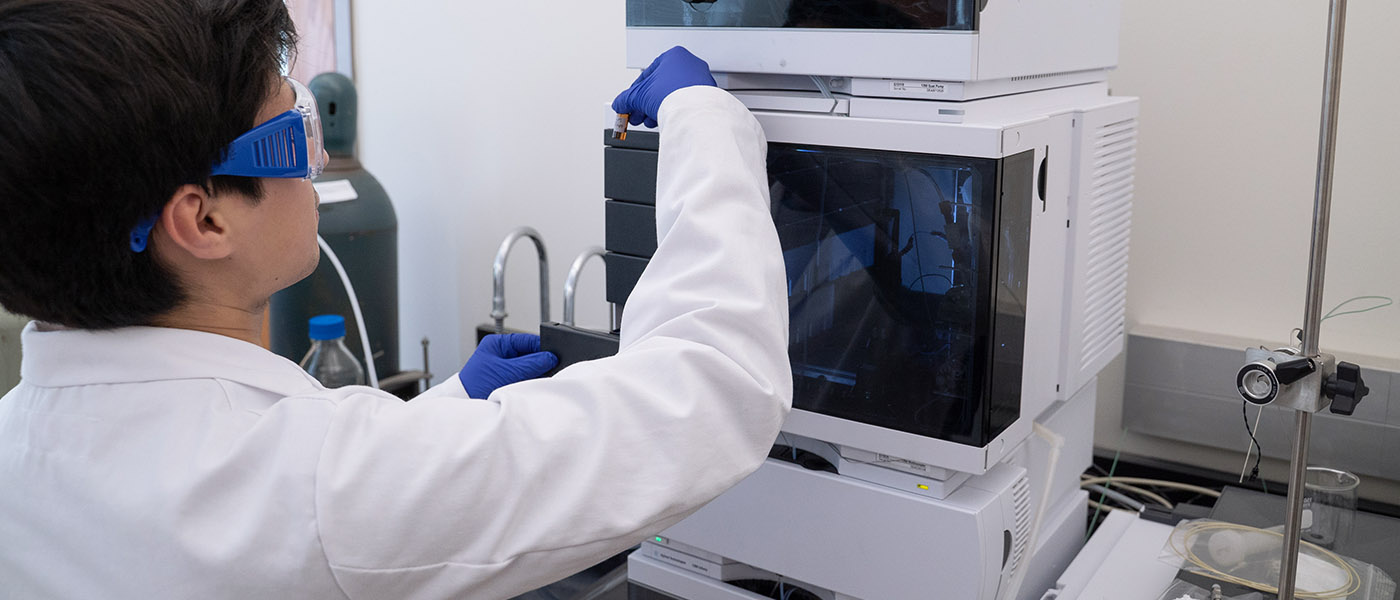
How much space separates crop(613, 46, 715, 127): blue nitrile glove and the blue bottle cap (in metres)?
1.13

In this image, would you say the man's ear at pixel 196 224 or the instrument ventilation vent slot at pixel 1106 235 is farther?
the instrument ventilation vent slot at pixel 1106 235

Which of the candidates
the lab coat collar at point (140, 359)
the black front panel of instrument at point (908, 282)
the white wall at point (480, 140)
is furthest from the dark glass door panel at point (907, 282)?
the white wall at point (480, 140)

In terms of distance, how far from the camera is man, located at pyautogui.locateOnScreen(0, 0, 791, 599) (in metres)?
0.60

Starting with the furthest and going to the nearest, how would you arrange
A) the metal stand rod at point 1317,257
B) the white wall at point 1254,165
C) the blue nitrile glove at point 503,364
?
the white wall at point 1254,165
the blue nitrile glove at point 503,364
the metal stand rod at point 1317,257

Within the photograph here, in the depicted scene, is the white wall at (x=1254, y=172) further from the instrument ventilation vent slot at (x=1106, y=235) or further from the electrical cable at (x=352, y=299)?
the electrical cable at (x=352, y=299)

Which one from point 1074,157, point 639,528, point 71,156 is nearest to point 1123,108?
point 1074,157

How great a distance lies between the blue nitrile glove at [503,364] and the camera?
0.99 metres

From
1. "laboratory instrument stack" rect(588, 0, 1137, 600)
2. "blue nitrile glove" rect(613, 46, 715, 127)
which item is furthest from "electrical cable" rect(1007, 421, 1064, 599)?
"blue nitrile glove" rect(613, 46, 715, 127)

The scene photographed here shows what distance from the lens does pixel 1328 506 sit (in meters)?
1.05

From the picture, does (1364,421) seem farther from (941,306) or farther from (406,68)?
(406,68)

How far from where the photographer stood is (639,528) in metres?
0.67

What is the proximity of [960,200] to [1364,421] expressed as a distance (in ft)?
2.62

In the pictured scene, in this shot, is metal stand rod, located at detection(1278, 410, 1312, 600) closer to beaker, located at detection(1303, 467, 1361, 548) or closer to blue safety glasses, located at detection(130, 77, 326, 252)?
beaker, located at detection(1303, 467, 1361, 548)

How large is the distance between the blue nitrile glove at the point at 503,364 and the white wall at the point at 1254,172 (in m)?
0.97
